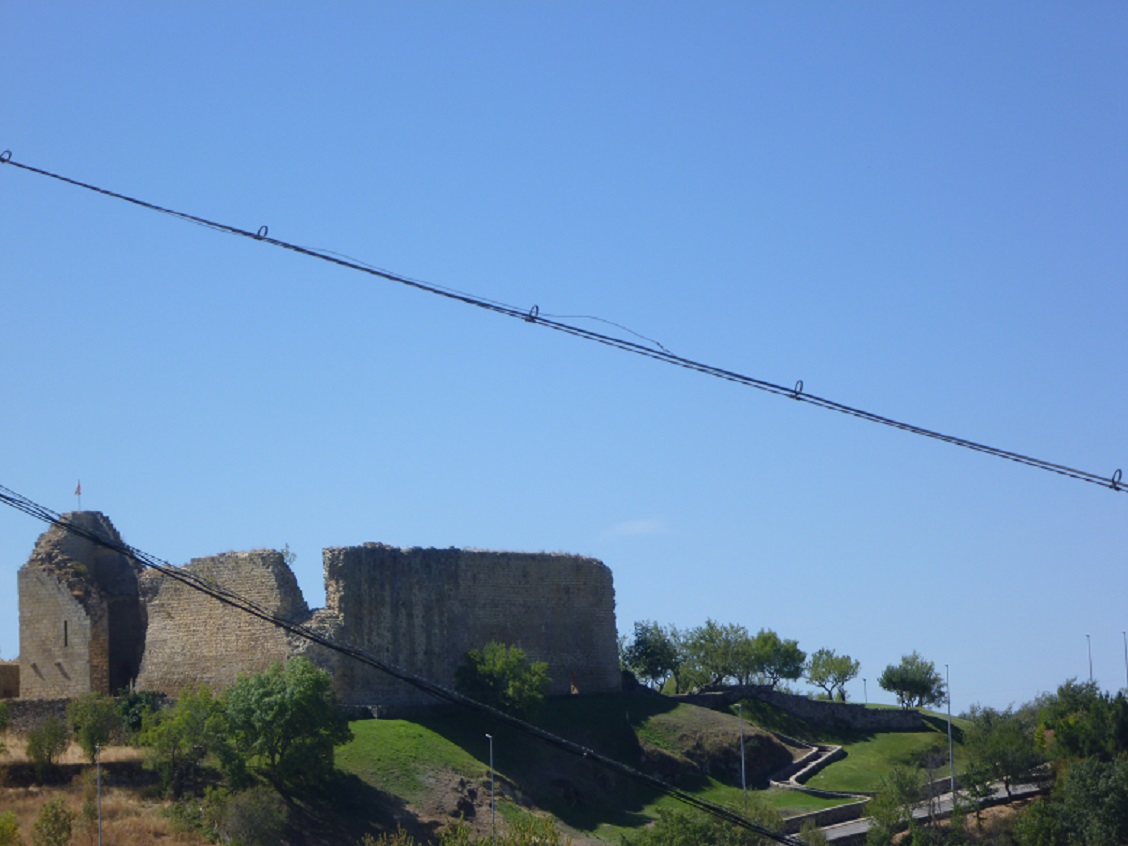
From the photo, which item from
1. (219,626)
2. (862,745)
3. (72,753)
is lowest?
(862,745)

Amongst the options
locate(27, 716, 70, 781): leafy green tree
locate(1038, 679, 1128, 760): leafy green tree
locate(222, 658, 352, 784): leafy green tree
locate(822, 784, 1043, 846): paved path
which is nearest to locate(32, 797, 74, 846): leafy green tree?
locate(27, 716, 70, 781): leafy green tree

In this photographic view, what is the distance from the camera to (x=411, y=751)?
37344 mm

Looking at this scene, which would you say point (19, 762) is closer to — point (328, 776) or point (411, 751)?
point (328, 776)

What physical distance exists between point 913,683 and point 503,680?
26.7m

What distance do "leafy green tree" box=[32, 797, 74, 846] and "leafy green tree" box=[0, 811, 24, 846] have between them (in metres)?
0.32

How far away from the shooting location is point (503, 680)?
41.3m

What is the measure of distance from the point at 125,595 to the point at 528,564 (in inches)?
423

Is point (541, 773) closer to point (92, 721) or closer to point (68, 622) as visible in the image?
point (92, 721)

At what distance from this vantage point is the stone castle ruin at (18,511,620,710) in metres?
40.7

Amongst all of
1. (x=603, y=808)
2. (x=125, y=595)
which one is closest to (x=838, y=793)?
(x=603, y=808)

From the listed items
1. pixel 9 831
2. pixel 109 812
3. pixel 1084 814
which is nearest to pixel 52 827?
pixel 9 831

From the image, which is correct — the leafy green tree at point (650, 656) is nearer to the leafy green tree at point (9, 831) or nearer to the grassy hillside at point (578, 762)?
the grassy hillside at point (578, 762)

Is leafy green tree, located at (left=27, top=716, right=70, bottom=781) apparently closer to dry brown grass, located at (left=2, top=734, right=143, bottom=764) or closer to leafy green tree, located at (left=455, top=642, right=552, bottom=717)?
dry brown grass, located at (left=2, top=734, right=143, bottom=764)

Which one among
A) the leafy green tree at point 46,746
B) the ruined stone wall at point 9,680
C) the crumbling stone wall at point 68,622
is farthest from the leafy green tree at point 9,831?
the ruined stone wall at point 9,680
